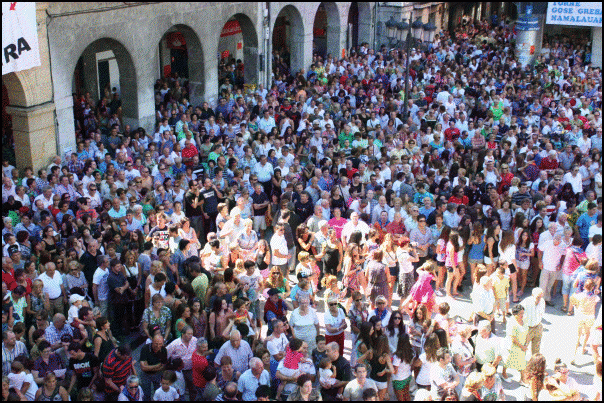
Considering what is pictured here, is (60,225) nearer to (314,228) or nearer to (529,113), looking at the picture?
(314,228)

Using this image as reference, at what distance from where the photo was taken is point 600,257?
11047 millimetres

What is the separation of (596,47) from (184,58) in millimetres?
16890

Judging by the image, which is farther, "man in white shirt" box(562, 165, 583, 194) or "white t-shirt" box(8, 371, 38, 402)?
"man in white shirt" box(562, 165, 583, 194)

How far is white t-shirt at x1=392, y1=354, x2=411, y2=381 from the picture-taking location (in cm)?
859

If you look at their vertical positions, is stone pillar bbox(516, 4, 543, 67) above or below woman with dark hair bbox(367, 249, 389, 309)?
above

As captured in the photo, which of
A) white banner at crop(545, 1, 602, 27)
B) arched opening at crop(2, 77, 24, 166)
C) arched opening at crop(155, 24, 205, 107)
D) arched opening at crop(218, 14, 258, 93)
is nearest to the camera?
arched opening at crop(2, 77, 24, 166)

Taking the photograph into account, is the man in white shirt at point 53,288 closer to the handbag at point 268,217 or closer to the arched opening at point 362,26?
the handbag at point 268,217

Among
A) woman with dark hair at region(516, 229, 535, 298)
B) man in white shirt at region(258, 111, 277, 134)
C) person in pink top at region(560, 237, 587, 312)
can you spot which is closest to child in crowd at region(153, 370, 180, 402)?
woman with dark hair at region(516, 229, 535, 298)

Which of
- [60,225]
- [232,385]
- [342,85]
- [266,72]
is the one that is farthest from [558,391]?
[266,72]

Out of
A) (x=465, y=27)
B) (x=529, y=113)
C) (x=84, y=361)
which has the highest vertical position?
(x=465, y=27)

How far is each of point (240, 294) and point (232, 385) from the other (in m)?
2.06

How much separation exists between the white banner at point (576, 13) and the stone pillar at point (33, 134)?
21.1 m

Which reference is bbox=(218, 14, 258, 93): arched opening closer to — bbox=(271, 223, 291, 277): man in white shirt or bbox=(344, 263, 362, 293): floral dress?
bbox=(271, 223, 291, 277): man in white shirt

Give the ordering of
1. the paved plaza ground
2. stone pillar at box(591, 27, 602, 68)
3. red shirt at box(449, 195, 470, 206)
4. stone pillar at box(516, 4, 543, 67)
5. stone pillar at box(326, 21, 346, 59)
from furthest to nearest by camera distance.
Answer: stone pillar at box(591, 27, 602, 68)
stone pillar at box(516, 4, 543, 67)
stone pillar at box(326, 21, 346, 59)
red shirt at box(449, 195, 470, 206)
the paved plaza ground
